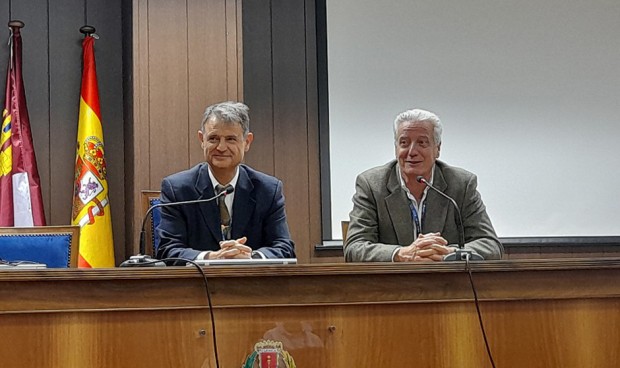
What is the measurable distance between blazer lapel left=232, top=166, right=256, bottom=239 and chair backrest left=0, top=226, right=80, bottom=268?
0.56 m

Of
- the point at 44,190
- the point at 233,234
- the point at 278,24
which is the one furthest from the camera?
the point at 278,24

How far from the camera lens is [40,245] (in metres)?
2.89

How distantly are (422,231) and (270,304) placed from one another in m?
1.11

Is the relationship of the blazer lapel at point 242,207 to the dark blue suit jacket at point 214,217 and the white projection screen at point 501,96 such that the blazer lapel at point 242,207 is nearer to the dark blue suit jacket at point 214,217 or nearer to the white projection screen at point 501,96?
the dark blue suit jacket at point 214,217

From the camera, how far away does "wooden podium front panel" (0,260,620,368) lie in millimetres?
2090

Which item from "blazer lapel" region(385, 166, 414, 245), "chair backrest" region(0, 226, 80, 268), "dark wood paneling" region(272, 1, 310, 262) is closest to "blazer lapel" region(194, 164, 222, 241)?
"chair backrest" region(0, 226, 80, 268)

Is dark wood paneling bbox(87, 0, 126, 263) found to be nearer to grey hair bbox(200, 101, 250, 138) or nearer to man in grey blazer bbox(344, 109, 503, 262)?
grey hair bbox(200, 101, 250, 138)

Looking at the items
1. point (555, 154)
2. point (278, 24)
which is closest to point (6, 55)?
point (278, 24)

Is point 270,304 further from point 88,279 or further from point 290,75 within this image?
point 290,75

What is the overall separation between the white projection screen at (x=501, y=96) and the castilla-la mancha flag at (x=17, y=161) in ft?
4.77

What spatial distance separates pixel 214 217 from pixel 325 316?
38.4 inches

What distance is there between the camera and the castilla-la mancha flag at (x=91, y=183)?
4.08 meters

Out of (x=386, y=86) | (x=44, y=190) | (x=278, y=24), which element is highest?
(x=278, y=24)

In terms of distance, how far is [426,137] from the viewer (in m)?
3.20
